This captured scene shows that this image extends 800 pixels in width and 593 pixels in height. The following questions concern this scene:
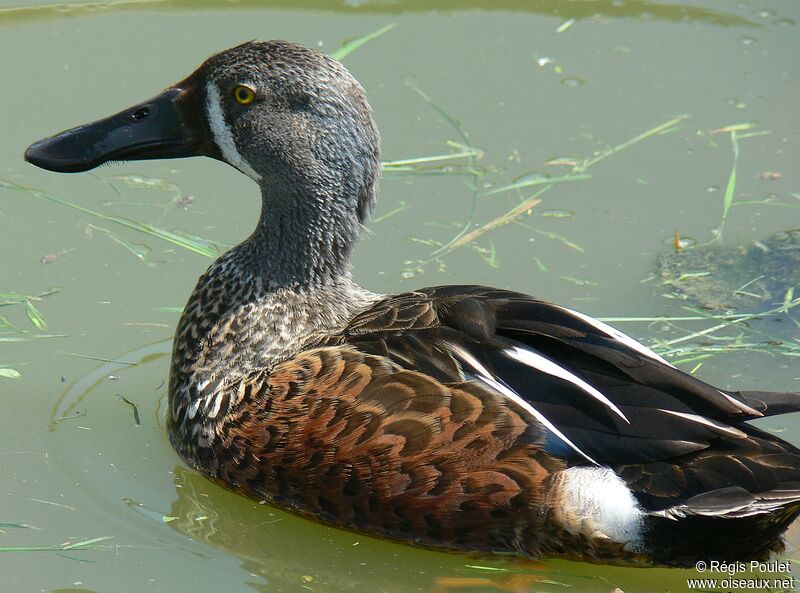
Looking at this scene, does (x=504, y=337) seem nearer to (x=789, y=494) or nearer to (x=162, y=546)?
(x=789, y=494)

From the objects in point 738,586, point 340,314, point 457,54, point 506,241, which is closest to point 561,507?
point 738,586

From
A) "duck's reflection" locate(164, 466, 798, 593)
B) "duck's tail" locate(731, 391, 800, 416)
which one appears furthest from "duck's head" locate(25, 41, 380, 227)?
"duck's tail" locate(731, 391, 800, 416)

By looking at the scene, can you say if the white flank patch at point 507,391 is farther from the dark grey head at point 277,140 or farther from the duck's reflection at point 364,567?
the dark grey head at point 277,140

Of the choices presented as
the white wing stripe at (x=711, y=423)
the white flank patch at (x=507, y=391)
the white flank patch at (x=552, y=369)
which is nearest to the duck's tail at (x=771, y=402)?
the white wing stripe at (x=711, y=423)

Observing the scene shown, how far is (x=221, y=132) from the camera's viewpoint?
17.9ft

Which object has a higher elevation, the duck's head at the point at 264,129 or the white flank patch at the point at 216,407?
the duck's head at the point at 264,129

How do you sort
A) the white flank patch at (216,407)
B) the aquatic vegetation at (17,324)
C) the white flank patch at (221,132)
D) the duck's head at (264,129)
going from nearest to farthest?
1. the white flank patch at (216,407)
2. the duck's head at (264,129)
3. the white flank patch at (221,132)
4. the aquatic vegetation at (17,324)

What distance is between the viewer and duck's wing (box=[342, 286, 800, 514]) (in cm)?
444

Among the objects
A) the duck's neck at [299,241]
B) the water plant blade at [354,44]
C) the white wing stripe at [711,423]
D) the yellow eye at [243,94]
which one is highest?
the water plant blade at [354,44]

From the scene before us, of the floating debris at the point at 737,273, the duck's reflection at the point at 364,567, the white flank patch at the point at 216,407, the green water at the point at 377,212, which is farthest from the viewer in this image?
the floating debris at the point at 737,273

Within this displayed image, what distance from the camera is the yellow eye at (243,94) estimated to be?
529cm

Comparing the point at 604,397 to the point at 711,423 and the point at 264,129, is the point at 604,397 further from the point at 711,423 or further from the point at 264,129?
the point at 264,129

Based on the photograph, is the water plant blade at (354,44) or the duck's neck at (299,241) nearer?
the duck's neck at (299,241)

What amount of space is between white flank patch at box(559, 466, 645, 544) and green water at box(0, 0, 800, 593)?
0.33m
